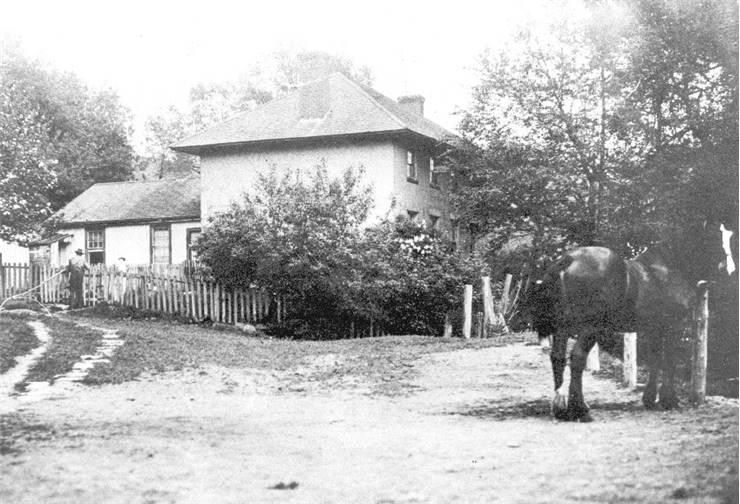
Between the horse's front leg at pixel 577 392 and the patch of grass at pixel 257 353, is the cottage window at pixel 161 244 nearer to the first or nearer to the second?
the patch of grass at pixel 257 353

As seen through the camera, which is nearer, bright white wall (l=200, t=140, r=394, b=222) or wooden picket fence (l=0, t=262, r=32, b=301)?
wooden picket fence (l=0, t=262, r=32, b=301)

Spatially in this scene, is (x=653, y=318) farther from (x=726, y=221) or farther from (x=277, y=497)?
(x=277, y=497)

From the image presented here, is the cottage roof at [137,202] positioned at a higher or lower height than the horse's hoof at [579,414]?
higher

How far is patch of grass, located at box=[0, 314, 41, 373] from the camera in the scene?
13.0 meters

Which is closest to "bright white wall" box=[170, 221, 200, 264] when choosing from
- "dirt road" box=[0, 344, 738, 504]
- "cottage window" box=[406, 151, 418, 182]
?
"cottage window" box=[406, 151, 418, 182]

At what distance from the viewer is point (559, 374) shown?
830 centimetres

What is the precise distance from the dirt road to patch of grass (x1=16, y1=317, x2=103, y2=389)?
1.60 metres

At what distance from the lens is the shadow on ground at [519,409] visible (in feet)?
28.5

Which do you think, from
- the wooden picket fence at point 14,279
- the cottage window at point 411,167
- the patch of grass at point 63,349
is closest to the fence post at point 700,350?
the patch of grass at point 63,349

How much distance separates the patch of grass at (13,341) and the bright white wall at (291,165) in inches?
473

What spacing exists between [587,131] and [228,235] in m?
10.2

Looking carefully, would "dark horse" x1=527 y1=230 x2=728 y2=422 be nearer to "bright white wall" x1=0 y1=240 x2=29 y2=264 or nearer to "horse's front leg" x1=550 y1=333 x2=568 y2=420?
"horse's front leg" x1=550 y1=333 x2=568 y2=420

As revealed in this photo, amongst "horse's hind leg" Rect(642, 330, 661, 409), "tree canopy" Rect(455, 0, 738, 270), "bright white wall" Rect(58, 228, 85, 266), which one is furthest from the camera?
"bright white wall" Rect(58, 228, 85, 266)

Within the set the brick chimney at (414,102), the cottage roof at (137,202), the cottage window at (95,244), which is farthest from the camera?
the brick chimney at (414,102)
